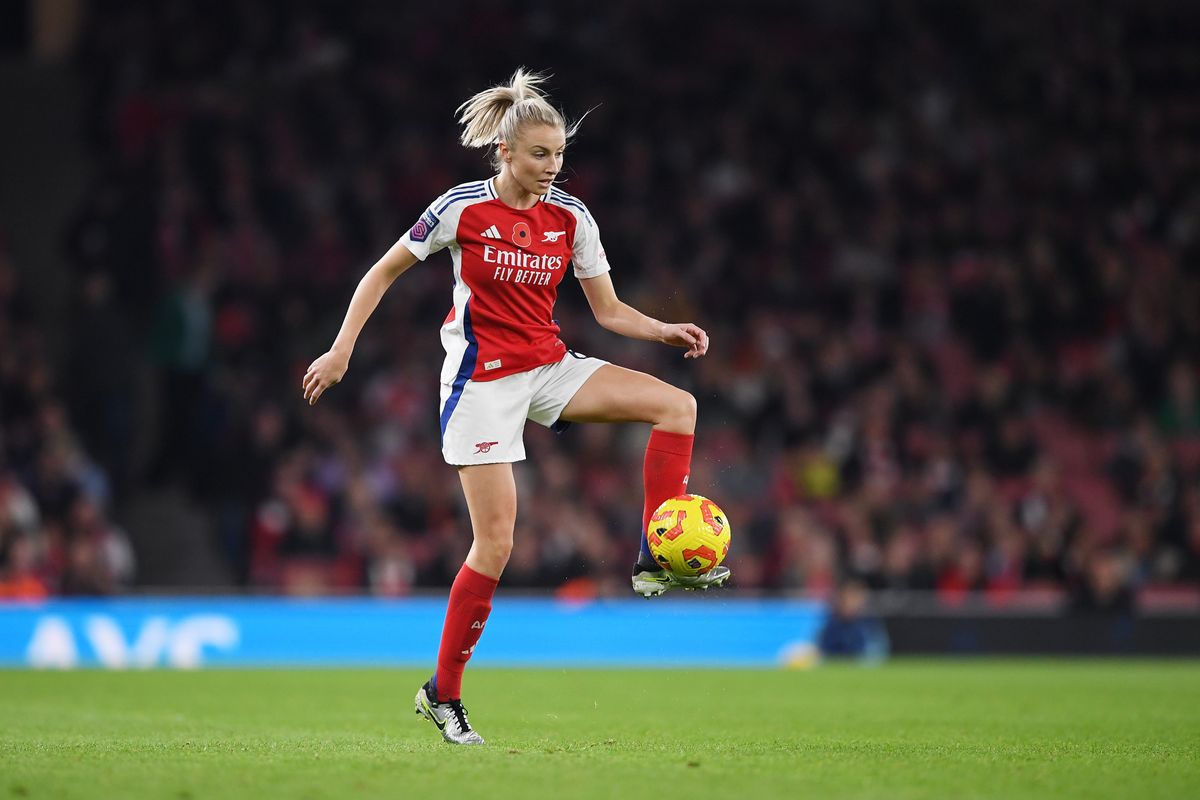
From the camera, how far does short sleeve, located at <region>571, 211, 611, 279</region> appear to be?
670 cm

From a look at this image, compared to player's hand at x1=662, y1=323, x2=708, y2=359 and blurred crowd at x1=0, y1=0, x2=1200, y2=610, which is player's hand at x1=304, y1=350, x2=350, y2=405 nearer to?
player's hand at x1=662, y1=323, x2=708, y2=359

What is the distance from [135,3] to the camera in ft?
61.1

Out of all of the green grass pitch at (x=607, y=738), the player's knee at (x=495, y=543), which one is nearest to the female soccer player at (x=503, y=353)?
the player's knee at (x=495, y=543)

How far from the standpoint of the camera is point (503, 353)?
6.43m

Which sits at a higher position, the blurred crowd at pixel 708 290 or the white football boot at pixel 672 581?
the blurred crowd at pixel 708 290

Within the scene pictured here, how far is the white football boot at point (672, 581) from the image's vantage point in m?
6.49

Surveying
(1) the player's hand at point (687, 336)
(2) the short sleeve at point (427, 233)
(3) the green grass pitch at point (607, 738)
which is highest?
(2) the short sleeve at point (427, 233)

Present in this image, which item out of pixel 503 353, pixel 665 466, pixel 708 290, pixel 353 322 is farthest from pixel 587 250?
pixel 708 290

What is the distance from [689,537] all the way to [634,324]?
0.95 meters

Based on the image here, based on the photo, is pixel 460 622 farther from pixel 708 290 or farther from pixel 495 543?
pixel 708 290

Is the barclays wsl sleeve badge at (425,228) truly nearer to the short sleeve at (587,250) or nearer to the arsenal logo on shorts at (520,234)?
the arsenal logo on shorts at (520,234)

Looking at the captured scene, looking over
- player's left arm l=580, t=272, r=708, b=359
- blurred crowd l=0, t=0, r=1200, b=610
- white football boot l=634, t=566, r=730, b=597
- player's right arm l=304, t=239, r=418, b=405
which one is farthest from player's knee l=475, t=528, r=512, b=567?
blurred crowd l=0, t=0, r=1200, b=610

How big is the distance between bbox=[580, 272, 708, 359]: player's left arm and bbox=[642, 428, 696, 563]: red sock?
35 cm

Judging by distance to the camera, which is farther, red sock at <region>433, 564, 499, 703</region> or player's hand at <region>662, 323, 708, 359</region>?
player's hand at <region>662, 323, 708, 359</region>
